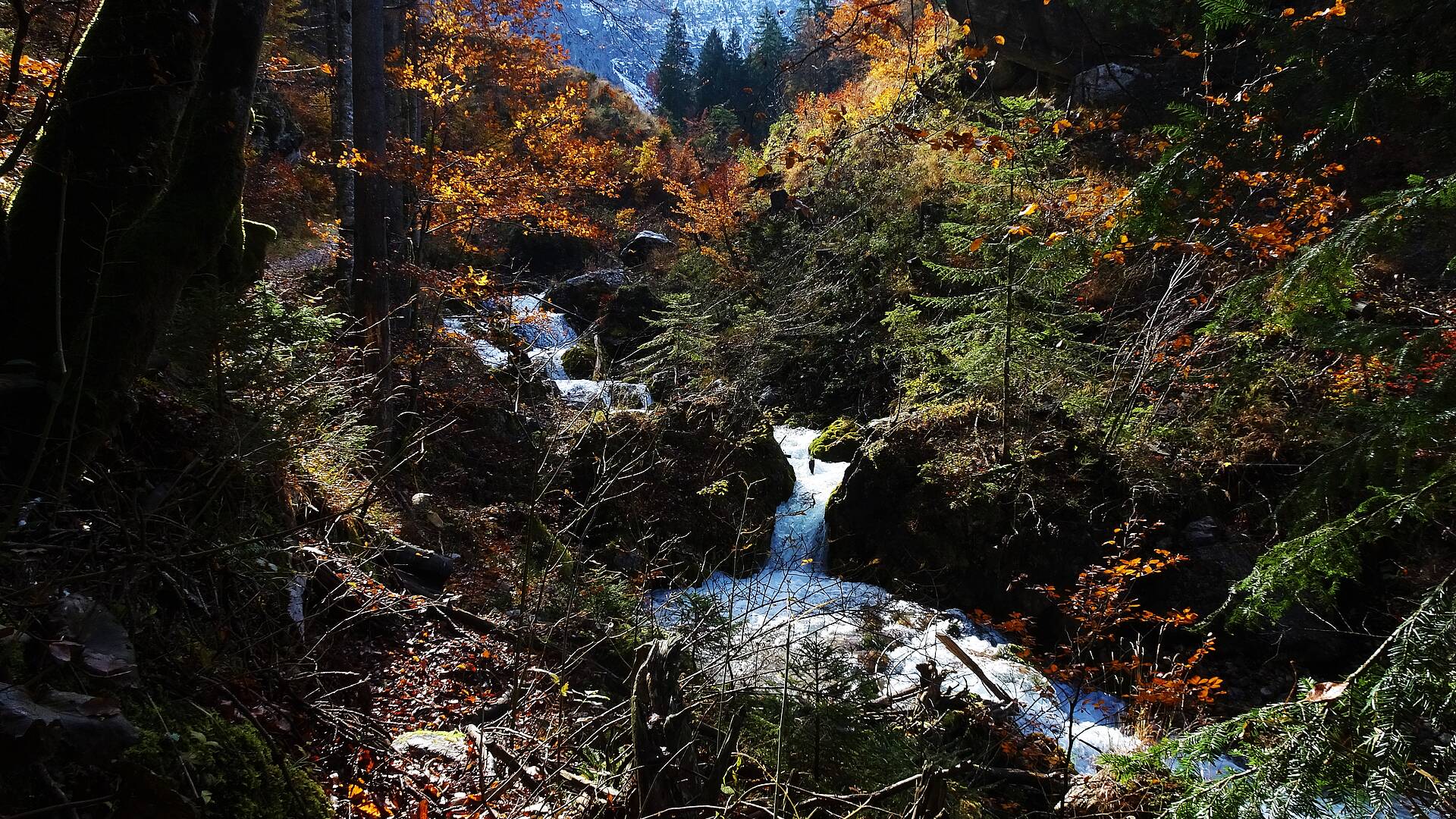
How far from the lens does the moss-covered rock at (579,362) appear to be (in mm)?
15367

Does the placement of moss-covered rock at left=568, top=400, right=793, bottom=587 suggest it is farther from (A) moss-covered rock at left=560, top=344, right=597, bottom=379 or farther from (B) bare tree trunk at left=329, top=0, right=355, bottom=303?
(A) moss-covered rock at left=560, top=344, right=597, bottom=379

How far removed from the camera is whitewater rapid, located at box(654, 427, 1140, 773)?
410 centimetres

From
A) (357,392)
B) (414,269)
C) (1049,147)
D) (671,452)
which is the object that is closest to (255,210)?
(414,269)

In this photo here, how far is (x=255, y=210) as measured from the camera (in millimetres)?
9070

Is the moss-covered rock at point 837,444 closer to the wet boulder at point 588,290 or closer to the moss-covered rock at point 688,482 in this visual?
the moss-covered rock at point 688,482

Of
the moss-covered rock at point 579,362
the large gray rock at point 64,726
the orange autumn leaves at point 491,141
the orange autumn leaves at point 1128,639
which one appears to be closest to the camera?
the large gray rock at point 64,726

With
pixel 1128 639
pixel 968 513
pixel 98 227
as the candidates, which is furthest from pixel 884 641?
pixel 98 227

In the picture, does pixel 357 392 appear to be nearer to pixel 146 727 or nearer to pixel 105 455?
pixel 105 455

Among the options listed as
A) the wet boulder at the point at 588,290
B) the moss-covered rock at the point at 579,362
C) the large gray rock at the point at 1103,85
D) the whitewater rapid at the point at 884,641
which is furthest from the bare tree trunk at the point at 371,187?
the large gray rock at the point at 1103,85

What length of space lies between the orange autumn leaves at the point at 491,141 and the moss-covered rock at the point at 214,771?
7081 mm

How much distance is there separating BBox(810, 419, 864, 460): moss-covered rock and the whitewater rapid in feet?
5.48

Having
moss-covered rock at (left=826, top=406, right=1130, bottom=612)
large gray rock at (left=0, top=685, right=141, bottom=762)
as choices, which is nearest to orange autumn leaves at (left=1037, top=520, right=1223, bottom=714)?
moss-covered rock at (left=826, top=406, right=1130, bottom=612)

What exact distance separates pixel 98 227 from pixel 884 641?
18.8 ft

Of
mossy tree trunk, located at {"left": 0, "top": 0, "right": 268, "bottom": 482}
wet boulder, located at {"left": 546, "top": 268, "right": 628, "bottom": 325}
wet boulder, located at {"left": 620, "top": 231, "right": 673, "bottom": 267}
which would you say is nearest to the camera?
mossy tree trunk, located at {"left": 0, "top": 0, "right": 268, "bottom": 482}
